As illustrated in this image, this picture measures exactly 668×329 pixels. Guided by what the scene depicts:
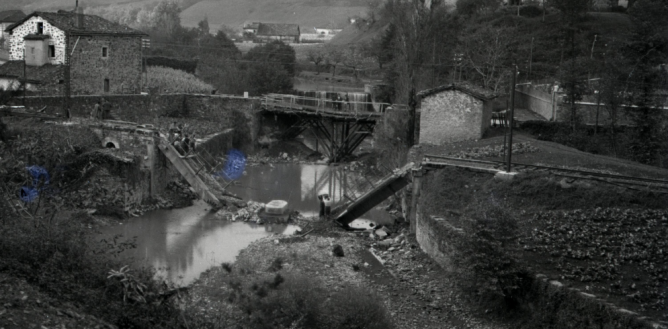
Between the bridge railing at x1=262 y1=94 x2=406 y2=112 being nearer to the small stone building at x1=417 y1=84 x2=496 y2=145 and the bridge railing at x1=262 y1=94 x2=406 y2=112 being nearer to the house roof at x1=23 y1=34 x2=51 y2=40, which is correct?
the small stone building at x1=417 y1=84 x2=496 y2=145

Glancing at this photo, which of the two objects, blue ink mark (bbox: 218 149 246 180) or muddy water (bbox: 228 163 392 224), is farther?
blue ink mark (bbox: 218 149 246 180)

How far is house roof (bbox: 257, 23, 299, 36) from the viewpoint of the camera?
9881 centimetres

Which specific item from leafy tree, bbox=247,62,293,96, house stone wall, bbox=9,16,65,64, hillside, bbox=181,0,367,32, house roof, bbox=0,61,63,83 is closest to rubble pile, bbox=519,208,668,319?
house roof, bbox=0,61,63,83

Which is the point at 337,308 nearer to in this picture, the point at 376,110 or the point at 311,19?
the point at 376,110

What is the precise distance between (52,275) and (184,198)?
16.8 metres

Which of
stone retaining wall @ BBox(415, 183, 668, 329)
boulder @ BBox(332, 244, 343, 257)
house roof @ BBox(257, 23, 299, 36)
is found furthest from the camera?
house roof @ BBox(257, 23, 299, 36)

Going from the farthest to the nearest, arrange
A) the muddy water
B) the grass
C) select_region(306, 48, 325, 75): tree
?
select_region(306, 48, 325, 75): tree → the grass → the muddy water

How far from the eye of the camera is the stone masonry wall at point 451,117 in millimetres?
34500

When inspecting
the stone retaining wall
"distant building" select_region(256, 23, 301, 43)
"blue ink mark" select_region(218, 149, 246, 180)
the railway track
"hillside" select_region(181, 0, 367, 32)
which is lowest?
"blue ink mark" select_region(218, 149, 246, 180)

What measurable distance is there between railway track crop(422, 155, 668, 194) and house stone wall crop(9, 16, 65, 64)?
23184 mm

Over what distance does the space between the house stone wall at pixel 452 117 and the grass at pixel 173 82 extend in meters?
20.3

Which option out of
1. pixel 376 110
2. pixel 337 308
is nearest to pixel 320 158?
pixel 376 110

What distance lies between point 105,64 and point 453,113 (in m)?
19.7

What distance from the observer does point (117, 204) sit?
29.4 meters
